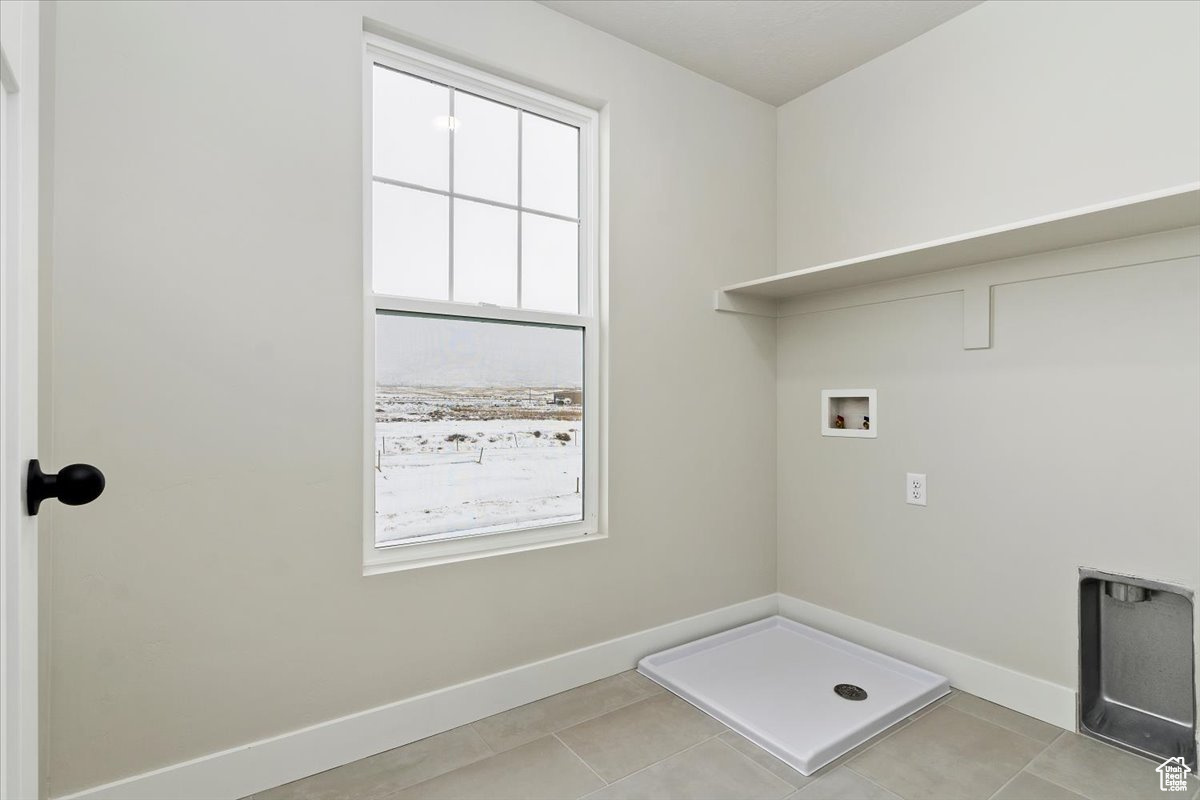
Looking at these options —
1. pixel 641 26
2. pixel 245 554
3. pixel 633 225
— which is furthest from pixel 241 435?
pixel 641 26

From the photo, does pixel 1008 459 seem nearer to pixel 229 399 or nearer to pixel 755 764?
pixel 755 764

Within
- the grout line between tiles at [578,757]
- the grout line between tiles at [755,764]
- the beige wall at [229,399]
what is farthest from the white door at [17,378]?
the grout line between tiles at [755,764]

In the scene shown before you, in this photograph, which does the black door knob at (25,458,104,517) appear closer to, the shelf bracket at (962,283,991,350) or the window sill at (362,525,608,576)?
the window sill at (362,525,608,576)

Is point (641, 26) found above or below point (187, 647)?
above

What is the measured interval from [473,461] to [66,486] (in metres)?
1.44

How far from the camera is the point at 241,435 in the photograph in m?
1.70

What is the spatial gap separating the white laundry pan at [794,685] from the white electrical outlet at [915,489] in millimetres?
625

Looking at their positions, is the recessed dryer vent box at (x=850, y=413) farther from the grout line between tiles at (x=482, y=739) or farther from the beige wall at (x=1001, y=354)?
the grout line between tiles at (x=482, y=739)

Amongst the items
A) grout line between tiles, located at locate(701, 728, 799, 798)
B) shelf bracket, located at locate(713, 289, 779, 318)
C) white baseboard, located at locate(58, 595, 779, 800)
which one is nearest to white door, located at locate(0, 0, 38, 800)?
white baseboard, located at locate(58, 595, 779, 800)

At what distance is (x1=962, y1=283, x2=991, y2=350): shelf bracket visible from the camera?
220cm

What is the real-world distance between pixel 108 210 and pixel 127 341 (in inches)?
→ 12.8

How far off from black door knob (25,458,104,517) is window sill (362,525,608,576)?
121cm

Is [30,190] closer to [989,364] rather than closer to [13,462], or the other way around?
[13,462]

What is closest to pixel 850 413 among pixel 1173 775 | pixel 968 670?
pixel 968 670
